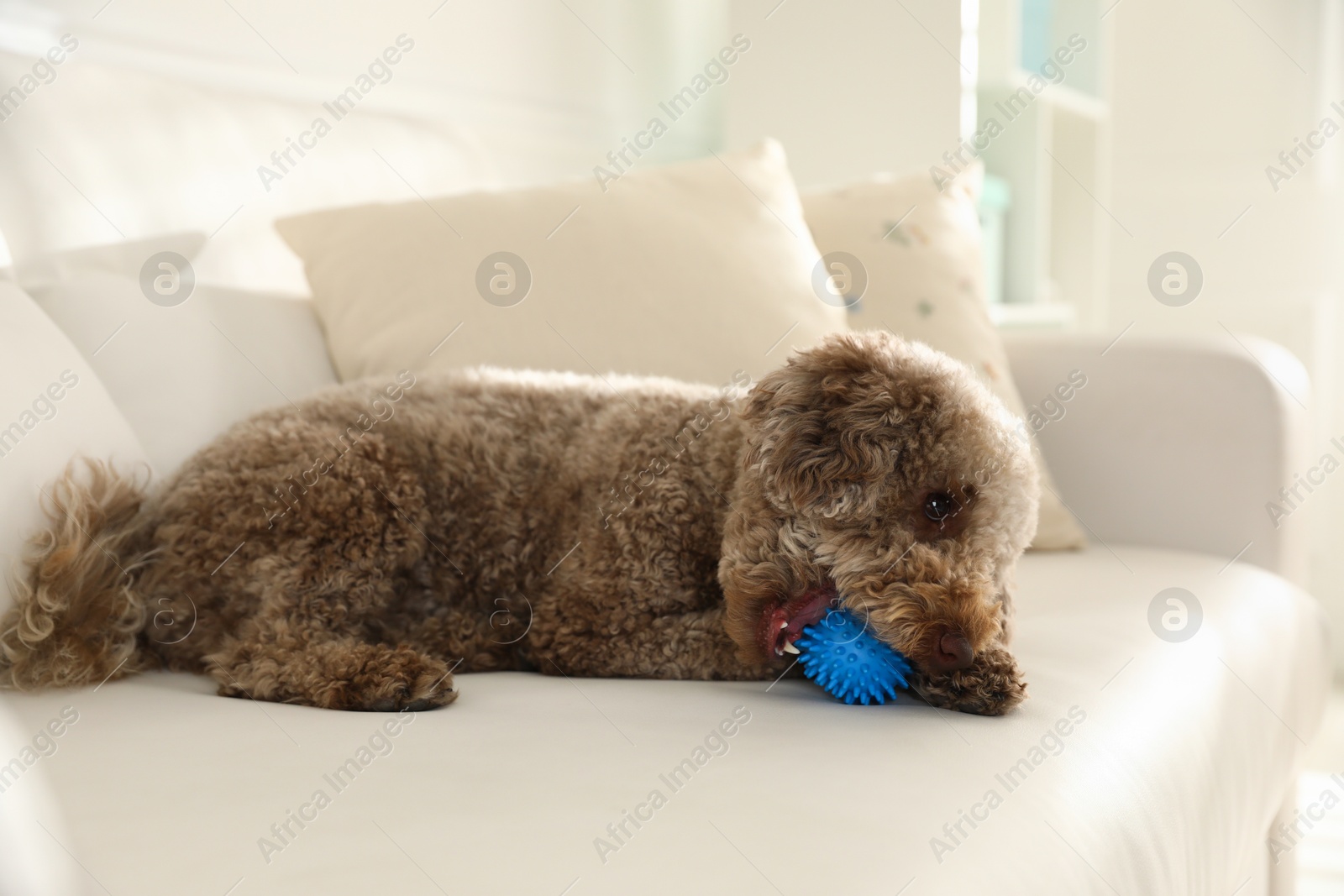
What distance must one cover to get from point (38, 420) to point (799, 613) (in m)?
0.81

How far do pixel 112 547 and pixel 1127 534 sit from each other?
5.18 ft

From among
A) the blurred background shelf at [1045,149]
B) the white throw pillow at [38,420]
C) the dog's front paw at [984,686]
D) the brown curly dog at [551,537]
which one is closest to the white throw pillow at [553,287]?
the brown curly dog at [551,537]

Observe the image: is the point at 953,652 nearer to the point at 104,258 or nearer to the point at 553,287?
the point at 553,287

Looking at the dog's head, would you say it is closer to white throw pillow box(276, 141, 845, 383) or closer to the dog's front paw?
the dog's front paw

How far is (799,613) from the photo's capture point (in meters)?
1.02

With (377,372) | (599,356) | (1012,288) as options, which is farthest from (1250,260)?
(377,372)

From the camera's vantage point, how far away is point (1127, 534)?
6.06ft

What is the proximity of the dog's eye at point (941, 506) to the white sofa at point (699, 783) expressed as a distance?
189mm

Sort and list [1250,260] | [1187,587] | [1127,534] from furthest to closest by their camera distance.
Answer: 1. [1250,260]
2. [1127,534]
3. [1187,587]

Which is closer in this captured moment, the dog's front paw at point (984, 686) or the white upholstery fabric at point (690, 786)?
the white upholstery fabric at point (690, 786)

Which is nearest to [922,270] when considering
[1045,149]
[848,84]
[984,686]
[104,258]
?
[984,686]

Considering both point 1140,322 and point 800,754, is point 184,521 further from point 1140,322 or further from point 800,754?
point 1140,322

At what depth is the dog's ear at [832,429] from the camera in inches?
38.2

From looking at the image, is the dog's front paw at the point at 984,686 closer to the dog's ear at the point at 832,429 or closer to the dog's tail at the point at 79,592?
the dog's ear at the point at 832,429
